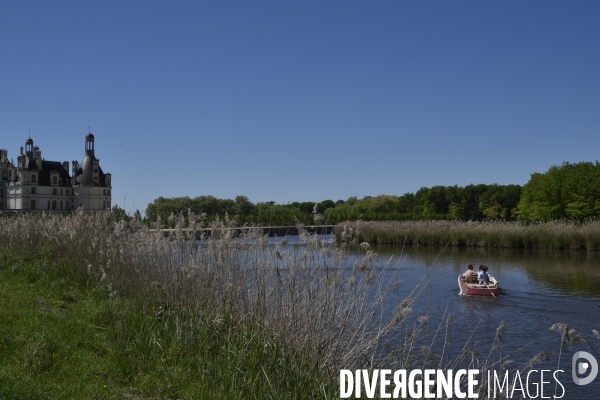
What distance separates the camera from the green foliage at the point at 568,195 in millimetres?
49000

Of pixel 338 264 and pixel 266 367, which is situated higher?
pixel 338 264

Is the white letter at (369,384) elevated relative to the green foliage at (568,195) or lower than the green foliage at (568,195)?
lower

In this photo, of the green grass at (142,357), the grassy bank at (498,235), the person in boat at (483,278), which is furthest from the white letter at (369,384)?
the grassy bank at (498,235)

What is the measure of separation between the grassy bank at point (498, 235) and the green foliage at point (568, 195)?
16.2 metres

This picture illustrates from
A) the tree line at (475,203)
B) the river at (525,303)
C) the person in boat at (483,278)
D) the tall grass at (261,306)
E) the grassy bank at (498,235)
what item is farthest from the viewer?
the tree line at (475,203)

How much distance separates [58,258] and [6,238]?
14.7ft

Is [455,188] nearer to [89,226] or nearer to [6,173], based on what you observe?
[6,173]

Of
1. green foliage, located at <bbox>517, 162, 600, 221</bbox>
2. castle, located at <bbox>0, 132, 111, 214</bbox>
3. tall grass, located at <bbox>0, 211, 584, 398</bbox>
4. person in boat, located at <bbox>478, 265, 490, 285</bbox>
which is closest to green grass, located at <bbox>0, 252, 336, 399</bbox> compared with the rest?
tall grass, located at <bbox>0, 211, 584, 398</bbox>

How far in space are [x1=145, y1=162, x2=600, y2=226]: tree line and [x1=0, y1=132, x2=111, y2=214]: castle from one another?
14629mm

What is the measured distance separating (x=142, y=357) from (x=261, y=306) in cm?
140

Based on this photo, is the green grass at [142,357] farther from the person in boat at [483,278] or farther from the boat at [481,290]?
the person in boat at [483,278]

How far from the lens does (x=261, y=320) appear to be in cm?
628

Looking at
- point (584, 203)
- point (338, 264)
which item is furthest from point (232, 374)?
point (584, 203)

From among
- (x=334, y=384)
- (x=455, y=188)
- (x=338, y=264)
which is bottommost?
(x=334, y=384)
